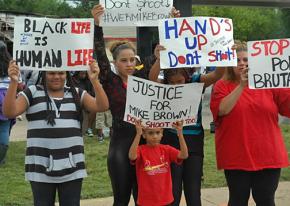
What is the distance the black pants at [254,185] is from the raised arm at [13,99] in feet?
5.61

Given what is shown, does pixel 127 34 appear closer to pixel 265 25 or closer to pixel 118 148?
pixel 118 148

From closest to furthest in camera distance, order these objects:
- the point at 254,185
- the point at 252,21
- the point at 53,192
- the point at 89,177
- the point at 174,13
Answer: the point at 53,192 < the point at 254,185 < the point at 174,13 < the point at 89,177 < the point at 252,21

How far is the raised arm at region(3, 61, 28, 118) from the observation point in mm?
3740

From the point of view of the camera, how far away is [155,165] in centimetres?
429

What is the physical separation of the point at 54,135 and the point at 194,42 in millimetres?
1327

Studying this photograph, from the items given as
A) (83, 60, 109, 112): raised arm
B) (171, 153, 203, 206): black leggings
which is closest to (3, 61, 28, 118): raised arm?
(83, 60, 109, 112): raised arm

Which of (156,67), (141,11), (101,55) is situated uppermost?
(141,11)

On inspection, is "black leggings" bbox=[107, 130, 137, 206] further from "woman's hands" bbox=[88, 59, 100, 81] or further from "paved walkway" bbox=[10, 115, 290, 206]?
"paved walkway" bbox=[10, 115, 290, 206]

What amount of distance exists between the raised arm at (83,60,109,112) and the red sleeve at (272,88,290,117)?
1350 millimetres

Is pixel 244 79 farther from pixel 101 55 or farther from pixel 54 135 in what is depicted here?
pixel 54 135

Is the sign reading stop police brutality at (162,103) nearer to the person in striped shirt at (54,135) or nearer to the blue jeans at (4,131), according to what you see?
the person in striped shirt at (54,135)

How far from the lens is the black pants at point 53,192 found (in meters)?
3.94

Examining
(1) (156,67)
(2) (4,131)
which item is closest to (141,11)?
(1) (156,67)

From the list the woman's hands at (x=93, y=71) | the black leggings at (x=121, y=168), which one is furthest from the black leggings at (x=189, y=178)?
the woman's hands at (x=93, y=71)
